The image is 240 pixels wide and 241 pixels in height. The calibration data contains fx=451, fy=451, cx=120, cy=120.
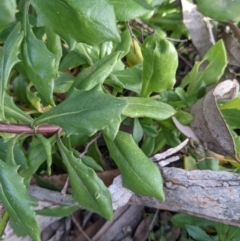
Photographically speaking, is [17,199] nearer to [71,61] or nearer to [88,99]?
[88,99]

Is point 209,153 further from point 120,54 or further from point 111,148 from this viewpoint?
point 120,54

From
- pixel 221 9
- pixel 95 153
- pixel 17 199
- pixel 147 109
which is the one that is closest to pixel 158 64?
pixel 147 109

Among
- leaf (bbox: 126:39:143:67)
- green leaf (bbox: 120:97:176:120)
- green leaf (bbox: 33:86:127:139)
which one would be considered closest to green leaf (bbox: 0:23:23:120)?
green leaf (bbox: 33:86:127:139)

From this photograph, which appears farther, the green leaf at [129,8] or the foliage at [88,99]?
the green leaf at [129,8]

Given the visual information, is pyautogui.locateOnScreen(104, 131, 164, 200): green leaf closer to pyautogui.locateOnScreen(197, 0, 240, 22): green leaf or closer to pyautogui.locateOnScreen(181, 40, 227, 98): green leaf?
pyautogui.locateOnScreen(181, 40, 227, 98): green leaf

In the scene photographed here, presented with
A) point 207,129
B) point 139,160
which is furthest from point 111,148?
point 207,129

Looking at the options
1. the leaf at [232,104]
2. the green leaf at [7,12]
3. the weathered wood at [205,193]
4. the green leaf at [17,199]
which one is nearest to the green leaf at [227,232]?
the weathered wood at [205,193]

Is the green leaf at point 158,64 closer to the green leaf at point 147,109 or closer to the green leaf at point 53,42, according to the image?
the green leaf at point 147,109
